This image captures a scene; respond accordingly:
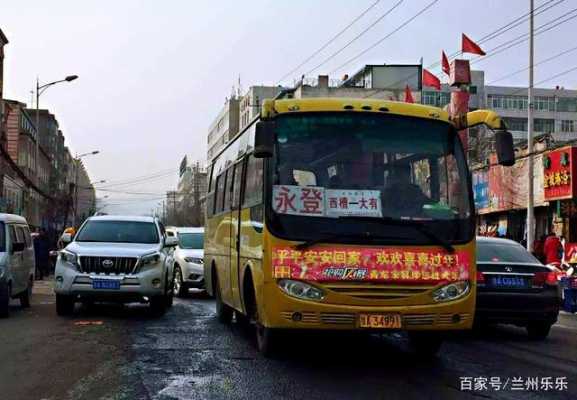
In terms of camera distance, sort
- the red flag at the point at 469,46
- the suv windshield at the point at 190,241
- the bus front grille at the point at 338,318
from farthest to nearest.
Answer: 1. the red flag at the point at 469,46
2. the suv windshield at the point at 190,241
3. the bus front grille at the point at 338,318

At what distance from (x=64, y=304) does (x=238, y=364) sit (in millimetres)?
6286

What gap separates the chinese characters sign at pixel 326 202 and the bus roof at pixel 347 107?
964 mm

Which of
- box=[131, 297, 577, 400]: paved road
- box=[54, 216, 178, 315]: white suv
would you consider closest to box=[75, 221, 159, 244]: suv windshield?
box=[54, 216, 178, 315]: white suv

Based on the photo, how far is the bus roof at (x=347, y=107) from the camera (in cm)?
869

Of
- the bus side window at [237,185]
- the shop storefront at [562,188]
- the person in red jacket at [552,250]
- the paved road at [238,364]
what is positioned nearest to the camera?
the paved road at [238,364]

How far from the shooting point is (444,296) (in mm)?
8273

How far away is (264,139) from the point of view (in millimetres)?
8375

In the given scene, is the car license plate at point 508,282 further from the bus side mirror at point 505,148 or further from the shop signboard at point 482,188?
the shop signboard at point 482,188

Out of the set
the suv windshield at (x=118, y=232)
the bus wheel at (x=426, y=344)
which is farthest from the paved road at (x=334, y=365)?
the suv windshield at (x=118, y=232)

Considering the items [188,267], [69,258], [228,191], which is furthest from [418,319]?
[188,267]

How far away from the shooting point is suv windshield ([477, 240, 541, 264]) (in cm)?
1179

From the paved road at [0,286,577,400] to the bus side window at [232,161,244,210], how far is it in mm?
1964

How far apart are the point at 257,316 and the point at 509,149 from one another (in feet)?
11.5

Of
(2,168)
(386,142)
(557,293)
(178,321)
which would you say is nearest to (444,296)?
(386,142)
